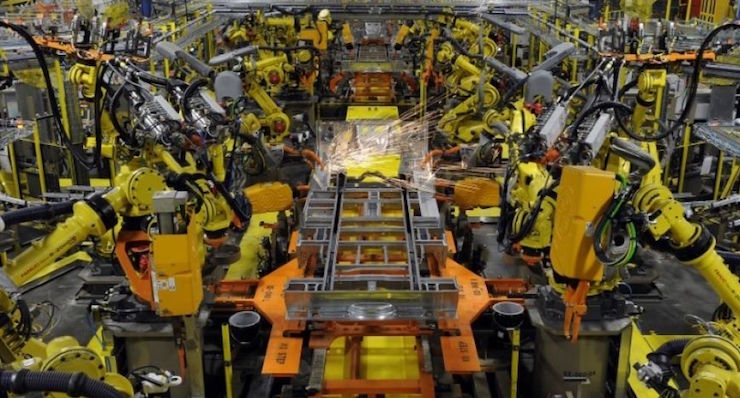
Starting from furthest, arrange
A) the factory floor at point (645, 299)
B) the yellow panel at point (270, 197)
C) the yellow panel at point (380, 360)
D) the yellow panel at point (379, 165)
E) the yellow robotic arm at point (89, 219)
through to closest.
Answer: the yellow panel at point (379, 165) < the yellow panel at point (270, 197) < the factory floor at point (645, 299) < the yellow panel at point (380, 360) < the yellow robotic arm at point (89, 219)

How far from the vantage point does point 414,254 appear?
236 inches

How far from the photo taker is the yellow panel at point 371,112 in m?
14.1

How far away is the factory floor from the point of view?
6.91m

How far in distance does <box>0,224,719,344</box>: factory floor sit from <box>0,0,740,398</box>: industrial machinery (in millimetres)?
31

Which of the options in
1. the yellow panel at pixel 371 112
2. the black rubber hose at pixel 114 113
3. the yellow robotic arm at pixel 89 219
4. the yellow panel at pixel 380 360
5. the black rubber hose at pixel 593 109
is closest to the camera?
the yellow robotic arm at pixel 89 219

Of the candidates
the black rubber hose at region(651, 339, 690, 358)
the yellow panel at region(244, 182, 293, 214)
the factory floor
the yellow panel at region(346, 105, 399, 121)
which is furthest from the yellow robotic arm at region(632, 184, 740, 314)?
the yellow panel at region(346, 105, 399, 121)

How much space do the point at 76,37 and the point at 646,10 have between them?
10821 mm

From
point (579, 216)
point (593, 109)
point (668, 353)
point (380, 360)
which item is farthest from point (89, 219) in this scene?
point (593, 109)

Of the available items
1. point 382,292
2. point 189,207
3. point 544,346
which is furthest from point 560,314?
point 189,207

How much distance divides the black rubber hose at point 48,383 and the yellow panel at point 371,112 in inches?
438

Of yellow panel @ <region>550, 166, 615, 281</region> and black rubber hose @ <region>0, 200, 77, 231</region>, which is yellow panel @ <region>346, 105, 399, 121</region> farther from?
yellow panel @ <region>550, 166, 615, 281</region>

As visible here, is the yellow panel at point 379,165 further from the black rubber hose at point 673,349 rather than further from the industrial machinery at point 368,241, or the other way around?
the black rubber hose at point 673,349

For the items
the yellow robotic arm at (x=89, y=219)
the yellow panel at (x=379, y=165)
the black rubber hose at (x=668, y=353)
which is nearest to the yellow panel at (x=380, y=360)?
the yellow robotic arm at (x=89, y=219)

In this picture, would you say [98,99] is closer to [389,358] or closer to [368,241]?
[368,241]
